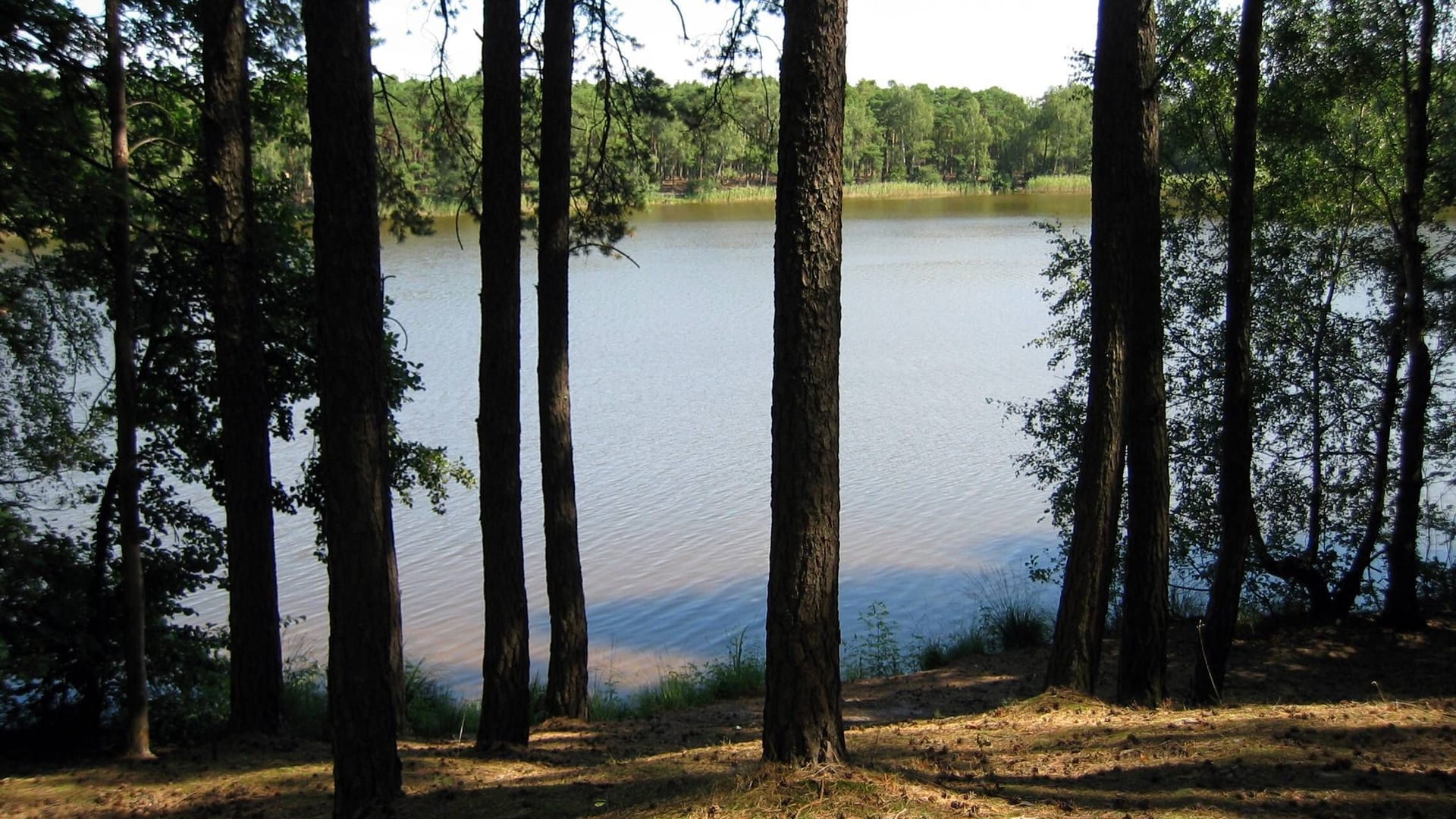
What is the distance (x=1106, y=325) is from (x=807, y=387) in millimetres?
3158

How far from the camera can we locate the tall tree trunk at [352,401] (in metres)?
4.76

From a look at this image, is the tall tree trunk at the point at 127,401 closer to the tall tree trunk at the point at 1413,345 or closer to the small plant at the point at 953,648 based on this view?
the small plant at the point at 953,648

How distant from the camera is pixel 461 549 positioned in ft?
42.7

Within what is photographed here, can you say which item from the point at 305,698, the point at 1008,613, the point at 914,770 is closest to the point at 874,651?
the point at 1008,613

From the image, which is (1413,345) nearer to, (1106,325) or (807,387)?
(1106,325)

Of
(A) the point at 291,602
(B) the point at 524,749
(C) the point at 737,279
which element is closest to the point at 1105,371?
(B) the point at 524,749

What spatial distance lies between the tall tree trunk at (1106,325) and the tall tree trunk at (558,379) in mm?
3345

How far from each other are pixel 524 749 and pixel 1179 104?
29.0ft

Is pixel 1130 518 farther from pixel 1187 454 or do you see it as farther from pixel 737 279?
pixel 737 279

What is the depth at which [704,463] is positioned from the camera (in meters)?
16.2

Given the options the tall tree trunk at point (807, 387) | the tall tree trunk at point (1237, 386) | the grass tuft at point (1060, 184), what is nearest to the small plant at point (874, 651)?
the tall tree trunk at point (1237, 386)

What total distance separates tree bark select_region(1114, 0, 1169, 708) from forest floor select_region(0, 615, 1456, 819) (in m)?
0.42

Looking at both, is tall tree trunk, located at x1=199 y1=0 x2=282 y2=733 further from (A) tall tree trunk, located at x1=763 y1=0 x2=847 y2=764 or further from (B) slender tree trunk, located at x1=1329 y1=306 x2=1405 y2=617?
(B) slender tree trunk, located at x1=1329 y1=306 x2=1405 y2=617

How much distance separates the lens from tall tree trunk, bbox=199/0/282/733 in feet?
22.0
